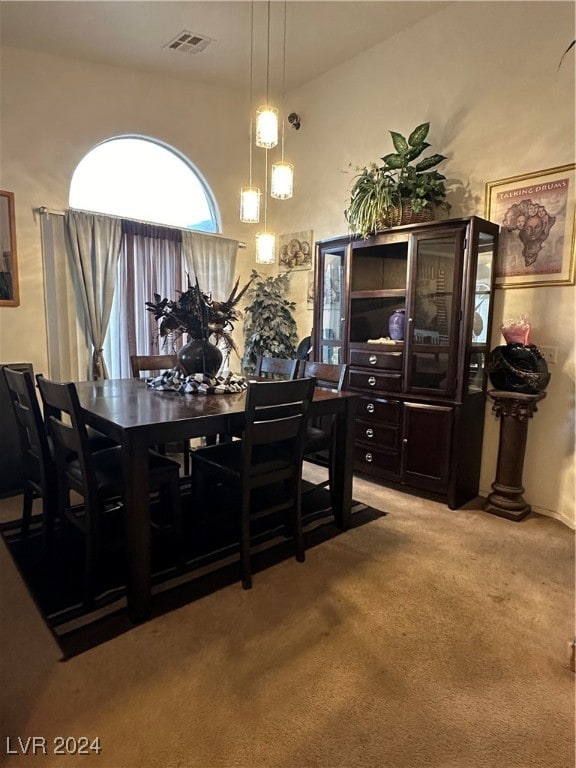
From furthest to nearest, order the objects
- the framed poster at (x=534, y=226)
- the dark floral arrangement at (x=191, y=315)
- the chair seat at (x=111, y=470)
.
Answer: the framed poster at (x=534, y=226) → the dark floral arrangement at (x=191, y=315) → the chair seat at (x=111, y=470)

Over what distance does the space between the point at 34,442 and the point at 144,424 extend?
0.82m

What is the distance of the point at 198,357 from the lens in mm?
2717

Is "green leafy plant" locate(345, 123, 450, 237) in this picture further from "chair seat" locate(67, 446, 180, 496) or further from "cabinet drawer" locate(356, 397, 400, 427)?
"chair seat" locate(67, 446, 180, 496)

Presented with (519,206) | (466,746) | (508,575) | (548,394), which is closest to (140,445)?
(466,746)

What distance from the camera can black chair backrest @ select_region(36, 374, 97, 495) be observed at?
6.04 feet

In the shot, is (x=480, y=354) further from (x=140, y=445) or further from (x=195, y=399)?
(x=140, y=445)

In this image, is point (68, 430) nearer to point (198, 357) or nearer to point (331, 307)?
point (198, 357)

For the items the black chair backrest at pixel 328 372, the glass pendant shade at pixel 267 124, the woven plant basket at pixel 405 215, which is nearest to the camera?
the glass pendant shade at pixel 267 124

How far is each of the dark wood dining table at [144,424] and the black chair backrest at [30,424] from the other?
228mm

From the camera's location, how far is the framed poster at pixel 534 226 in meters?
2.75

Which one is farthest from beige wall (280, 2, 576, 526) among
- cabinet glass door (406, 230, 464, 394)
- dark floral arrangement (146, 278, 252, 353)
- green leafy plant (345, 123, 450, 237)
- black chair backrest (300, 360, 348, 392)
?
dark floral arrangement (146, 278, 252, 353)

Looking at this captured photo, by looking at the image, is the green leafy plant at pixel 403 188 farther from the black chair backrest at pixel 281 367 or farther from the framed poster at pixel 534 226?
the black chair backrest at pixel 281 367

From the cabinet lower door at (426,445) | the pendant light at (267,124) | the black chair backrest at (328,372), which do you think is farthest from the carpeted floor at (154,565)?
the pendant light at (267,124)

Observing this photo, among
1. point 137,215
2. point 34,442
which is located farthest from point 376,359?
point 137,215
